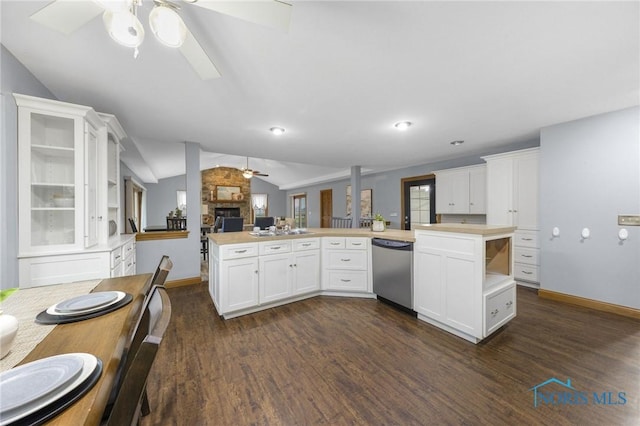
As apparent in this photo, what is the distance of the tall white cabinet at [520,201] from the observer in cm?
351

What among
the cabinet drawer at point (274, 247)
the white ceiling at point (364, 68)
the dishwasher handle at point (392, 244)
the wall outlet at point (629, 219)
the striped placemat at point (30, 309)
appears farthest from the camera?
the cabinet drawer at point (274, 247)

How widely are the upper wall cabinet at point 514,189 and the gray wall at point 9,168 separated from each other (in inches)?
218

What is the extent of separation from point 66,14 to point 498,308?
3.55 meters

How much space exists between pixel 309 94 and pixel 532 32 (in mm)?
1635

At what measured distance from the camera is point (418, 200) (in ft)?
19.2

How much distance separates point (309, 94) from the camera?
2256 millimetres

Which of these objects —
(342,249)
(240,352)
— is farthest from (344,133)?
(240,352)

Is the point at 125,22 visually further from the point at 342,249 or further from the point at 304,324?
A: the point at 342,249

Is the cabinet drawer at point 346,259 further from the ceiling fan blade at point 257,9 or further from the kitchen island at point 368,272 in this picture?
the ceiling fan blade at point 257,9

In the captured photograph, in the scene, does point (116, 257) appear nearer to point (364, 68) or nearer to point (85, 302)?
point (85, 302)

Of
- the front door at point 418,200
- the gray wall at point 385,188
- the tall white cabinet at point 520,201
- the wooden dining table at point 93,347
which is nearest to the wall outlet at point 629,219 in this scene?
the tall white cabinet at point 520,201

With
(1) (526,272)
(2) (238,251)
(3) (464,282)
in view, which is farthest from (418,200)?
(2) (238,251)

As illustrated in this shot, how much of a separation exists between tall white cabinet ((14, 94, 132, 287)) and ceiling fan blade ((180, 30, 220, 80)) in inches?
53.9

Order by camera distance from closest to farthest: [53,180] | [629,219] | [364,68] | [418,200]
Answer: [364,68] < [53,180] < [629,219] < [418,200]
